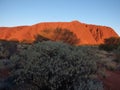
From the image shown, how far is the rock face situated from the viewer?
98062mm

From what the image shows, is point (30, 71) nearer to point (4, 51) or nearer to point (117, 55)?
point (4, 51)

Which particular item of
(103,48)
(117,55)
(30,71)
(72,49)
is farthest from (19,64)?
(103,48)

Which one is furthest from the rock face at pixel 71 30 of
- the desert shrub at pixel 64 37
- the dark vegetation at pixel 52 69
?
the dark vegetation at pixel 52 69

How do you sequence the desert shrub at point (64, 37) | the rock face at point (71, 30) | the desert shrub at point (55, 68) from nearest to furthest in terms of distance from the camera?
the desert shrub at point (55, 68), the desert shrub at point (64, 37), the rock face at point (71, 30)

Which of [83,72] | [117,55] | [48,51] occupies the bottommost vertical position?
[117,55]

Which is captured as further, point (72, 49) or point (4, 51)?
point (4, 51)

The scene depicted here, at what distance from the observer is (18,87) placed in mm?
8703

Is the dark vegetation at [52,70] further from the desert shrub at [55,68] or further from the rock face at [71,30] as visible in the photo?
the rock face at [71,30]

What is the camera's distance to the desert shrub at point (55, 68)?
27.7ft

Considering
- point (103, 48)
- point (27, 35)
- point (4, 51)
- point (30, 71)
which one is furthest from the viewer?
point (27, 35)

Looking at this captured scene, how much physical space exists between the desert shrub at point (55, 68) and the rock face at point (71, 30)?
81.2 meters

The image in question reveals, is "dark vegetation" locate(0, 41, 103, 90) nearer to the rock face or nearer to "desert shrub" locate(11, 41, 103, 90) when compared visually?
"desert shrub" locate(11, 41, 103, 90)

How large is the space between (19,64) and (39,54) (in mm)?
797

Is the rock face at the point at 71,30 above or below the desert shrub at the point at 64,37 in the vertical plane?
below
